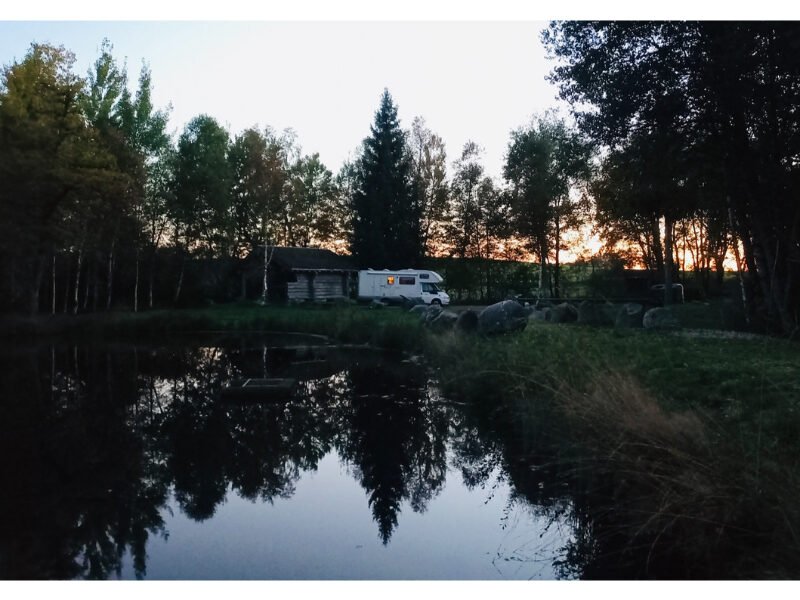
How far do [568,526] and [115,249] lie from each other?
28.1 m

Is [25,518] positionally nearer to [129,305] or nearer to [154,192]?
[129,305]

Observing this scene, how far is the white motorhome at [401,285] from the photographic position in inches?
1366

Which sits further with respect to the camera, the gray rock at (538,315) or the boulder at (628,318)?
the gray rock at (538,315)

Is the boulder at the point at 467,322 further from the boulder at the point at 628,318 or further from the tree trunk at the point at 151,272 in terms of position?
the tree trunk at the point at 151,272

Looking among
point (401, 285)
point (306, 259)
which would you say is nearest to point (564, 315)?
point (401, 285)

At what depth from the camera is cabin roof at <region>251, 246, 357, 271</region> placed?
122 ft

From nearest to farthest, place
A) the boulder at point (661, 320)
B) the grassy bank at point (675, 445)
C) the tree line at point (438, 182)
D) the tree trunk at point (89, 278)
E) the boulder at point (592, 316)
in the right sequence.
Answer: the grassy bank at point (675, 445) < the tree line at point (438, 182) < the boulder at point (661, 320) < the boulder at point (592, 316) < the tree trunk at point (89, 278)

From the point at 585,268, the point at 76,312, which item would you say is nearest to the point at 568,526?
the point at 76,312

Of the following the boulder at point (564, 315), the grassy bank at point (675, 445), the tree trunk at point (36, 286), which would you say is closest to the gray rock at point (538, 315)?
the boulder at point (564, 315)

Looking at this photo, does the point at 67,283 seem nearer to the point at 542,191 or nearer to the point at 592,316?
the point at 592,316

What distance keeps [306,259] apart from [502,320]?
24429 mm

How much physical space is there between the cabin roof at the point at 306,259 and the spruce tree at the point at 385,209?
1236mm

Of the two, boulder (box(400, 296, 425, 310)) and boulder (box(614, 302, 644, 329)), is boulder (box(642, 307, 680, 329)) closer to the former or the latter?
boulder (box(614, 302, 644, 329))

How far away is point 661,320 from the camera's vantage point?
16.3 m
